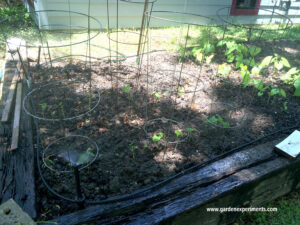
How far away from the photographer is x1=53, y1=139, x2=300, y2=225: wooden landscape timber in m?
1.23

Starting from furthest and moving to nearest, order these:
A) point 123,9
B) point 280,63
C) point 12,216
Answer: point 123,9 < point 280,63 < point 12,216

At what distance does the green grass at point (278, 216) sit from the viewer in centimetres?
159

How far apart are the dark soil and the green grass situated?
0.47m

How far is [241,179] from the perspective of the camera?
1440 mm

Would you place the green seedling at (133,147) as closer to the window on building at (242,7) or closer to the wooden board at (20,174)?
the wooden board at (20,174)

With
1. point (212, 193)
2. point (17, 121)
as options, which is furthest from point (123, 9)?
point (212, 193)

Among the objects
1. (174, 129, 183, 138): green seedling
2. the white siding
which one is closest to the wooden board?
(174, 129, 183, 138): green seedling

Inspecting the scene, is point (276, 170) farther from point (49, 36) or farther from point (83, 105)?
point (49, 36)

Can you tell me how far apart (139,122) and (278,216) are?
1.22 metres

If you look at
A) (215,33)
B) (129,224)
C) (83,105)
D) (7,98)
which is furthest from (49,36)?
(129,224)

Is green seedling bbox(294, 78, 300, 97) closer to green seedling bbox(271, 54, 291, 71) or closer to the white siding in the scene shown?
green seedling bbox(271, 54, 291, 71)

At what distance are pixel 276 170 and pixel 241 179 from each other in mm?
280

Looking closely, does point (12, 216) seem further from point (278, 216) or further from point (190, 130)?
point (278, 216)

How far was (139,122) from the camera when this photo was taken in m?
2.04
